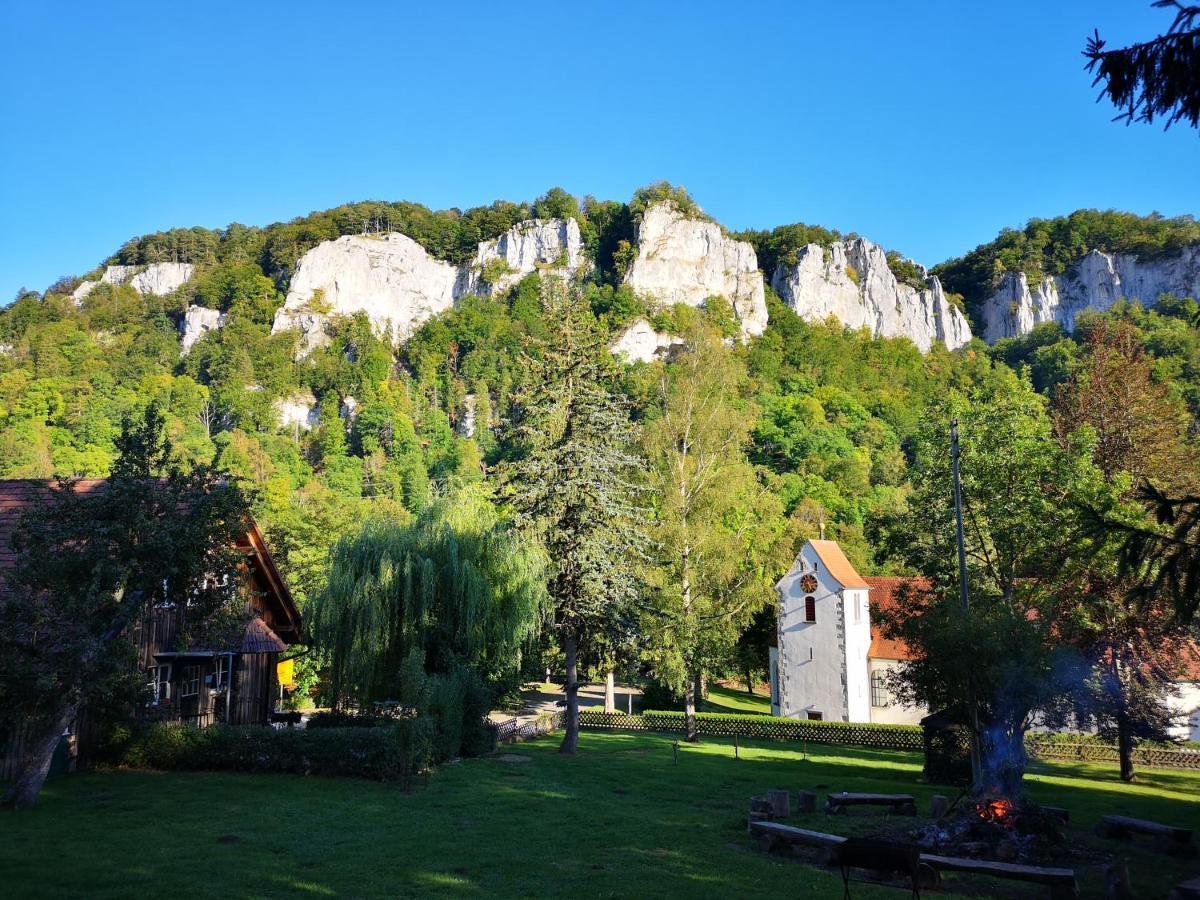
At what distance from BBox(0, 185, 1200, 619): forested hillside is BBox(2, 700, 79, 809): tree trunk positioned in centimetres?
3000

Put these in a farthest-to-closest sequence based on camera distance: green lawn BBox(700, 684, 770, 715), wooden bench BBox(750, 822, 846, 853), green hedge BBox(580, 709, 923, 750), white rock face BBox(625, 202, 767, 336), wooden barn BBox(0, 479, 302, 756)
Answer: white rock face BBox(625, 202, 767, 336)
green lawn BBox(700, 684, 770, 715)
green hedge BBox(580, 709, 923, 750)
wooden barn BBox(0, 479, 302, 756)
wooden bench BBox(750, 822, 846, 853)

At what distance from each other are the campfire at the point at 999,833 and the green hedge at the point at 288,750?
10.0 m

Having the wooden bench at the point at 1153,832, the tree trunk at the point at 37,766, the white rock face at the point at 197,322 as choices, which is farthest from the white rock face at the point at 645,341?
the tree trunk at the point at 37,766

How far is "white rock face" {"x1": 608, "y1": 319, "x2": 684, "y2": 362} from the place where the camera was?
435 feet

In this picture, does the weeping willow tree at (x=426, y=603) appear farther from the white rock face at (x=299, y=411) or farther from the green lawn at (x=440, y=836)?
the white rock face at (x=299, y=411)

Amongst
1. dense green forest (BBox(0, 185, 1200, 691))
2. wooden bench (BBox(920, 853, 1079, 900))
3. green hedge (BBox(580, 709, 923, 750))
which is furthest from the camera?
dense green forest (BBox(0, 185, 1200, 691))

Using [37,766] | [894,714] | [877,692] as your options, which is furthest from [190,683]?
[894,714]

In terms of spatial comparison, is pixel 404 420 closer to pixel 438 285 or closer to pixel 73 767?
pixel 438 285

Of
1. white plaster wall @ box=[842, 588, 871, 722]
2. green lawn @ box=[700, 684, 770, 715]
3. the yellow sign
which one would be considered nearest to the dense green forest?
the yellow sign

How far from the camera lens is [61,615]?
12844 mm

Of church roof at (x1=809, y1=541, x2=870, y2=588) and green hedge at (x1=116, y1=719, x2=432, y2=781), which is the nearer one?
green hedge at (x1=116, y1=719, x2=432, y2=781)

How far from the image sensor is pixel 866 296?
15688 cm

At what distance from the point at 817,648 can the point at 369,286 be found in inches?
5371

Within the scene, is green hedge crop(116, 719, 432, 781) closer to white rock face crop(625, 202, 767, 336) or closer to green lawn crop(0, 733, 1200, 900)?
green lawn crop(0, 733, 1200, 900)
